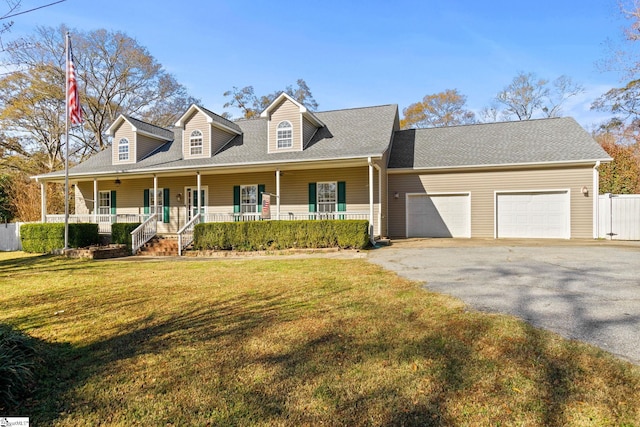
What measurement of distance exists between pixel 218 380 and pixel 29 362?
163 cm

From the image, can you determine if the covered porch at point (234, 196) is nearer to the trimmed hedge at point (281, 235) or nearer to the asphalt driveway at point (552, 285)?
the trimmed hedge at point (281, 235)

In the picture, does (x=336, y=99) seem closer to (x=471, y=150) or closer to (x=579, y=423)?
(x=471, y=150)

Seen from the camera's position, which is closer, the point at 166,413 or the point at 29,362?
the point at 166,413

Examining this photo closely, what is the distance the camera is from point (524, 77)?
27.2 m

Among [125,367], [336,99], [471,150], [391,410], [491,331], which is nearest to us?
[391,410]

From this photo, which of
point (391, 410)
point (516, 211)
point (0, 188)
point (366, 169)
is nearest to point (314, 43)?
point (366, 169)

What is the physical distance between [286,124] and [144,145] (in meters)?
7.95

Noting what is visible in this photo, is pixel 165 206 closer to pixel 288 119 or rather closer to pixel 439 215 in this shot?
pixel 288 119

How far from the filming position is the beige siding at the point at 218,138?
1591 centimetres

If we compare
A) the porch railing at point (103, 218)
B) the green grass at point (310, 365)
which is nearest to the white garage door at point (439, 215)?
the green grass at point (310, 365)

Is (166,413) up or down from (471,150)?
down

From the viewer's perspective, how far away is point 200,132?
15.9 metres

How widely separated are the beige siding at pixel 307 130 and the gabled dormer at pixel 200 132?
4024 mm

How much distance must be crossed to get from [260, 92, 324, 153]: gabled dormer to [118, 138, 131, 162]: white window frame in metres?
7.58
